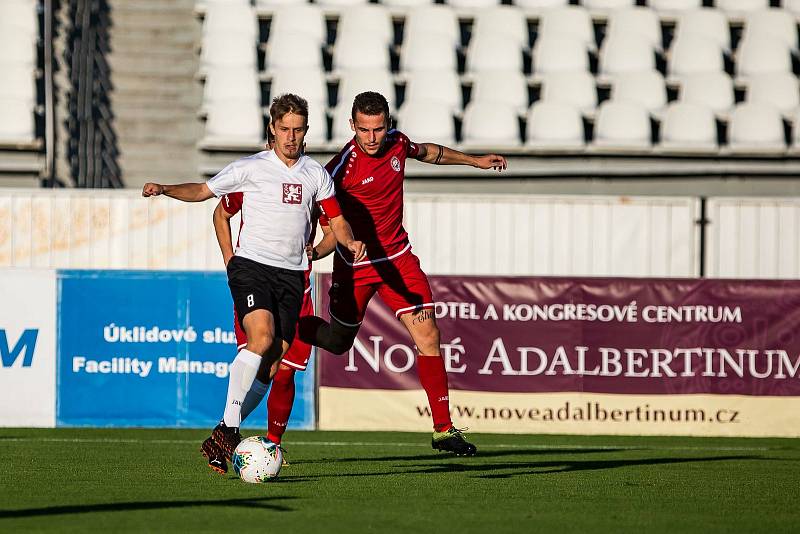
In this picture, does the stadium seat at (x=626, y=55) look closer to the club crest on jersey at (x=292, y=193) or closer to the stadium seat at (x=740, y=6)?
the stadium seat at (x=740, y=6)

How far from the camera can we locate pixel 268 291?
25.8 ft

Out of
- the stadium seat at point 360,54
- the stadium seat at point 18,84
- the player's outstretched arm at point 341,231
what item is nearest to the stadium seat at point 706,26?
the stadium seat at point 360,54

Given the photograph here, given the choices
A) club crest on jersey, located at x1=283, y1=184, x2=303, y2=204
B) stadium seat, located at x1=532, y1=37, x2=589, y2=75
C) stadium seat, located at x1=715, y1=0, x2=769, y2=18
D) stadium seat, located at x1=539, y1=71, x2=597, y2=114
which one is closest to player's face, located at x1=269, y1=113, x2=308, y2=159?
club crest on jersey, located at x1=283, y1=184, x2=303, y2=204

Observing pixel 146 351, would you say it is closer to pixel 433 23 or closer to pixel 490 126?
pixel 490 126

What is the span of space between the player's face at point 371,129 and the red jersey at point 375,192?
19 cm

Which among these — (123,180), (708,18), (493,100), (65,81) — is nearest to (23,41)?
(65,81)

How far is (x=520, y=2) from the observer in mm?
18641

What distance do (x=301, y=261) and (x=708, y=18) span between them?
38.9ft

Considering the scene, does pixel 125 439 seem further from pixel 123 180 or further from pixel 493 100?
pixel 493 100

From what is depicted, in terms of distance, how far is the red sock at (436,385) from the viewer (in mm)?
8547

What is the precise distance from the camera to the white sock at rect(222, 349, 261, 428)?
303 inches

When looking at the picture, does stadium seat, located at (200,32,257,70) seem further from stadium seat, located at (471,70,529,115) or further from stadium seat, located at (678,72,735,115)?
stadium seat, located at (678,72,735,115)

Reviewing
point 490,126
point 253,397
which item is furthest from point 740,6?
point 253,397

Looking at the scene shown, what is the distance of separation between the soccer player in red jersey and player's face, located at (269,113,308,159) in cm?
81
